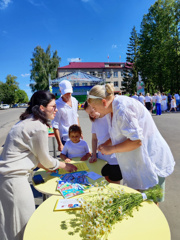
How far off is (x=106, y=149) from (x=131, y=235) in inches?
26.2

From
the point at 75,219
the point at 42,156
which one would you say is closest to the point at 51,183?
the point at 42,156

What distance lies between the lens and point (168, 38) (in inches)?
952

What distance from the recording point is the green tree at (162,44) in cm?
2344

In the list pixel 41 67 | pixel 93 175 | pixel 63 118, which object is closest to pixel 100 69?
pixel 41 67

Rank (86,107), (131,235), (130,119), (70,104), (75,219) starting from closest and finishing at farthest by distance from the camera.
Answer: (131,235)
(75,219)
(130,119)
(86,107)
(70,104)

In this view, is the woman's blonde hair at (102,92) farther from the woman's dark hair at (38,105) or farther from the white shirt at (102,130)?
the white shirt at (102,130)

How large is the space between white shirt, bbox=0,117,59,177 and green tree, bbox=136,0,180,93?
86.4 ft

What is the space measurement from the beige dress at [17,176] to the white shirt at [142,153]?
66cm

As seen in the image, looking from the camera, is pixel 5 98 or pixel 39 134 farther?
pixel 5 98

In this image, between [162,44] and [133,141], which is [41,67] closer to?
[162,44]

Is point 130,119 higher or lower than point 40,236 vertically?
higher

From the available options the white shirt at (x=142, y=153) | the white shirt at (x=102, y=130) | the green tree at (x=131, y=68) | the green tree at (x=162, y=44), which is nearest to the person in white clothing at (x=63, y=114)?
the white shirt at (x=102, y=130)

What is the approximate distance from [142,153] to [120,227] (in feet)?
2.05

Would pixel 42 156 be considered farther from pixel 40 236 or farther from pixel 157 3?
pixel 157 3
